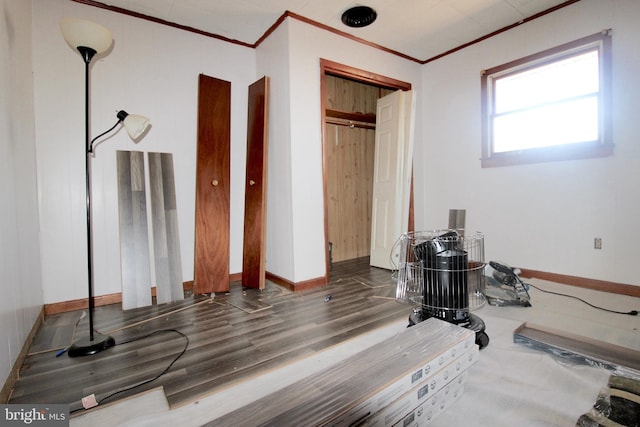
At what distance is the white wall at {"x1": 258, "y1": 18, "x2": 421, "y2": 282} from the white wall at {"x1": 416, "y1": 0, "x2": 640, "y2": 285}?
161 cm

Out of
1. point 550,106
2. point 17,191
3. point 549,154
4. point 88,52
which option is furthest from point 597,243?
point 17,191

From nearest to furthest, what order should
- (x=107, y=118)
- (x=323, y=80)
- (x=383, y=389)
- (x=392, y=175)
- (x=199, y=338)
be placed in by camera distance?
(x=383, y=389) → (x=199, y=338) → (x=107, y=118) → (x=323, y=80) → (x=392, y=175)

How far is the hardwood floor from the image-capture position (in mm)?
1552

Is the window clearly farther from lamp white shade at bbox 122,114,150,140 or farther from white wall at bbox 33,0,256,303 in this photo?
lamp white shade at bbox 122,114,150,140

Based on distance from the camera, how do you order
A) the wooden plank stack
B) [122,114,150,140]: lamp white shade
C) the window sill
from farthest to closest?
1. the window sill
2. [122,114,150,140]: lamp white shade
3. the wooden plank stack

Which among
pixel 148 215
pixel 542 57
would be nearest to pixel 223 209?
pixel 148 215

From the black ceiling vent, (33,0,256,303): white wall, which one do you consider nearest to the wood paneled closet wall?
the black ceiling vent

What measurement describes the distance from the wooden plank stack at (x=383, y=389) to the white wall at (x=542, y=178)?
7.73 ft

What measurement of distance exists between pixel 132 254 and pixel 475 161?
3822 millimetres

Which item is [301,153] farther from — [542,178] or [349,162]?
[542,178]

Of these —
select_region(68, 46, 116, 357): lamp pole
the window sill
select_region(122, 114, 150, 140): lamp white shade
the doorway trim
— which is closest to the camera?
select_region(68, 46, 116, 357): lamp pole

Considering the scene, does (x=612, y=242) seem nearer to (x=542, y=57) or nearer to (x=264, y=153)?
(x=542, y=57)

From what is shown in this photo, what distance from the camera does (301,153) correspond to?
10.4 ft

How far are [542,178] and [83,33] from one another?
13.0 feet
